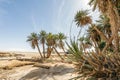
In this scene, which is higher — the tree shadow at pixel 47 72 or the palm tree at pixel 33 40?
the palm tree at pixel 33 40

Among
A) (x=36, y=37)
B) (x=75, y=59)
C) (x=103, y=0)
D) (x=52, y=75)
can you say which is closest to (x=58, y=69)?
(x=52, y=75)

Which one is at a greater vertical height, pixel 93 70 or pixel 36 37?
pixel 36 37

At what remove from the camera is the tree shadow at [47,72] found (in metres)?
16.7

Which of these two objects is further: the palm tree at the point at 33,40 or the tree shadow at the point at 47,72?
the palm tree at the point at 33,40

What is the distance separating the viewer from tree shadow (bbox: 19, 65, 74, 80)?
16700 millimetres

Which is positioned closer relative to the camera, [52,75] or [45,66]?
[52,75]

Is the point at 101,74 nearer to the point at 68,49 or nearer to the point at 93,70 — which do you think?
the point at 93,70

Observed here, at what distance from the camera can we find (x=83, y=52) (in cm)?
757

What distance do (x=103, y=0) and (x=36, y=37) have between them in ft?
136

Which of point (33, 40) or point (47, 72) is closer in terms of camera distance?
point (47, 72)

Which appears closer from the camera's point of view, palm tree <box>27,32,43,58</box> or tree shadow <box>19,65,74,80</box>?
tree shadow <box>19,65,74,80</box>

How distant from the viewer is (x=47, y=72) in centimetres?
1770

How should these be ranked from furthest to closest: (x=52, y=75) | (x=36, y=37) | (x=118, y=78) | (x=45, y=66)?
(x=36, y=37) → (x=45, y=66) → (x=52, y=75) → (x=118, y=78)

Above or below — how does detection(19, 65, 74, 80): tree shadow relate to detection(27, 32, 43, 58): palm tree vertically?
below
